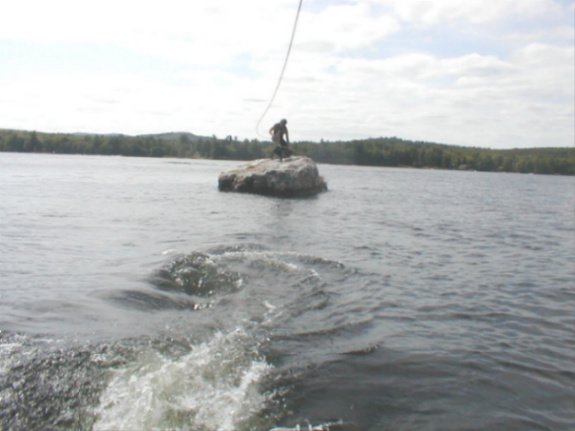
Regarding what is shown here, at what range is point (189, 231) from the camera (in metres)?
13.9

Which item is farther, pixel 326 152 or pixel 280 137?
pixel 326 152

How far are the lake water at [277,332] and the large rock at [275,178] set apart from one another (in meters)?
11.9

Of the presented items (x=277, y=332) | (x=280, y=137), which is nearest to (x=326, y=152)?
(x=280, y=137)

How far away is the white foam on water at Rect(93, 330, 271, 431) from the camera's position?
4.07 metres

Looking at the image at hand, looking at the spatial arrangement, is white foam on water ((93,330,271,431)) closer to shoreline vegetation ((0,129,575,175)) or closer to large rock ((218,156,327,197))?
large rock ((218,156,327,197))

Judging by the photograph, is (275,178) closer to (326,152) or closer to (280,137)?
(280,137)

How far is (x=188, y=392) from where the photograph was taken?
457 centimetres

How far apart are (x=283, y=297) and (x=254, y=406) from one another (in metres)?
3.44

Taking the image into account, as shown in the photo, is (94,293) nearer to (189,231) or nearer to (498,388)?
(498,388)

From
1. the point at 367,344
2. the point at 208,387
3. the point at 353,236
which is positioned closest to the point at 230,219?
the point at 353,236

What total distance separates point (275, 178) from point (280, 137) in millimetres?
2667

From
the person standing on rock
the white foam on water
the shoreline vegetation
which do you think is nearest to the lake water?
the white foam on water

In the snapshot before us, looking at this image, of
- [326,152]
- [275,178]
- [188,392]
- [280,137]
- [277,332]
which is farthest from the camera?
[326,152]

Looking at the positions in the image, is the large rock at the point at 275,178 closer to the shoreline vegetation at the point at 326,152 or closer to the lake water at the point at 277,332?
the lake water at the point at 277,332
